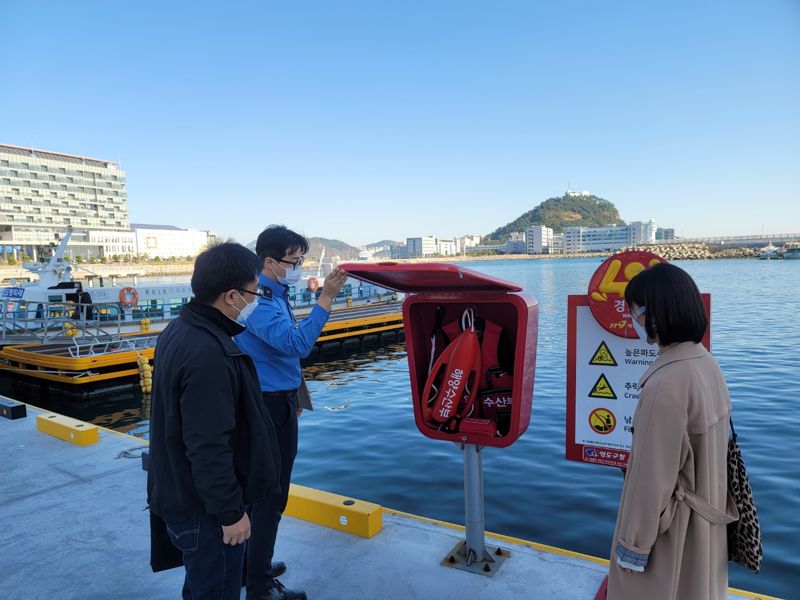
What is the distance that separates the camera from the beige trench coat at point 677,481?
151 cm

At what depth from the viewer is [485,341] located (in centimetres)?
285

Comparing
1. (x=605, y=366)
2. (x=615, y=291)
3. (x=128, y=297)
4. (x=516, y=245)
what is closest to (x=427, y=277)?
(x=615, y=291)

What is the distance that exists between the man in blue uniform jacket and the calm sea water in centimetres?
338

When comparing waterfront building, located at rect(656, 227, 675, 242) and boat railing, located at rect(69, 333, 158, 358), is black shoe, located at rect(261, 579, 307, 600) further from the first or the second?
waterfront building, located at rect(656, 227, 675, 242)

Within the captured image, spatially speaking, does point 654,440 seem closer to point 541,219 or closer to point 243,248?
point 243,248

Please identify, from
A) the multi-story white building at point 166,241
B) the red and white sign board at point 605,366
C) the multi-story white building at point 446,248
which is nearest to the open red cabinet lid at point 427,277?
the red and white sign board at point 605,366

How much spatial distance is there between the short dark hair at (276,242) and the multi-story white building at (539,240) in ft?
545

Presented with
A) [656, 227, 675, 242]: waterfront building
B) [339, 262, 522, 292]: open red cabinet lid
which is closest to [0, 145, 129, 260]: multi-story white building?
[339, 262, 522, 292]: open red cabinet lid

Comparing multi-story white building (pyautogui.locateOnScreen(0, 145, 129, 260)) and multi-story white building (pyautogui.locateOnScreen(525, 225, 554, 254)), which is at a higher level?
multi-story white building (pyautogui.locateOnScreen(0, 145, 129, 260))

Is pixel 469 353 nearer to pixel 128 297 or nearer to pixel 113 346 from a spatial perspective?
pixel 113 346

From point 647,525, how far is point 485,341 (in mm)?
1410

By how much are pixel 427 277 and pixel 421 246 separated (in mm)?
162322

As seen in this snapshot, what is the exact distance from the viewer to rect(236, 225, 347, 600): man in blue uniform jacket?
8.04ft

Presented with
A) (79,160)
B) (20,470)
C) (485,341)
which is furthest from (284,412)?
(79,160)
